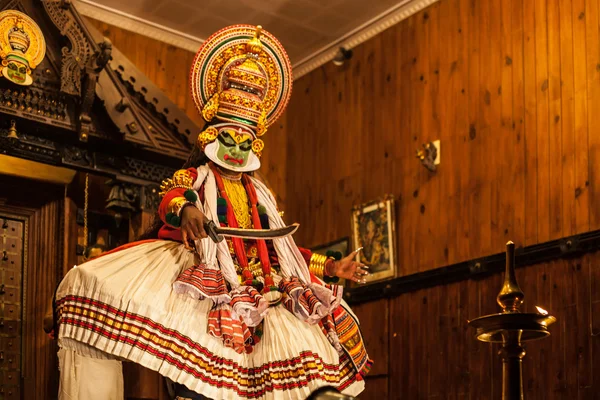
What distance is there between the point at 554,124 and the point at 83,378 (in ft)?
10.4

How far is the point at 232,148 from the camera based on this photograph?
394cm

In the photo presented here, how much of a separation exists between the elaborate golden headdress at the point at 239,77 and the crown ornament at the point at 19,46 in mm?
1232

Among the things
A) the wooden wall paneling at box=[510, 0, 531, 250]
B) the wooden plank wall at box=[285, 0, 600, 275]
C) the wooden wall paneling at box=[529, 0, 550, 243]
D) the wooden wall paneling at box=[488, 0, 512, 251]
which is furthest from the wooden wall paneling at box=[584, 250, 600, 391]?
the wooden wall paneling at box=[488, 0, 512, 251]

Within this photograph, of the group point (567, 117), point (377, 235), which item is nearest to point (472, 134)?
point (567, 117)

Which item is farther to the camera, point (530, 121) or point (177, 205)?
point (530, 121)

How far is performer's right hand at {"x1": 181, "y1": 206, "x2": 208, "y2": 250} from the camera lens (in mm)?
3410

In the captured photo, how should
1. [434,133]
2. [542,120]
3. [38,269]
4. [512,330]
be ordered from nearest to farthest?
[512,330], [38,269], [542,120], [434,133]

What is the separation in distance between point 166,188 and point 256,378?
0.91 m

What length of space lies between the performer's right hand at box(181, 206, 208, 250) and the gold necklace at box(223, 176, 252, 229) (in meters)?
0.42

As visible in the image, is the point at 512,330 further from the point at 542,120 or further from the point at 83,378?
the point at 542,120

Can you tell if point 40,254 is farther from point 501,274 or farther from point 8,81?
point 501,274

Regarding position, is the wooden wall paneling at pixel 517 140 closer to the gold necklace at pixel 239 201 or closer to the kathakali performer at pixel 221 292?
the kathakali performer at pixel 221 292

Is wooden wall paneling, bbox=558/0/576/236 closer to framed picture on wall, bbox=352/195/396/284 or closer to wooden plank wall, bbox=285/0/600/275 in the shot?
wooden plank wall, bbox=285/0/600/275

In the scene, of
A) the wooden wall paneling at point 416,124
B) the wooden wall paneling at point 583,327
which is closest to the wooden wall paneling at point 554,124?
the wooden wall paneling at point 583,327
